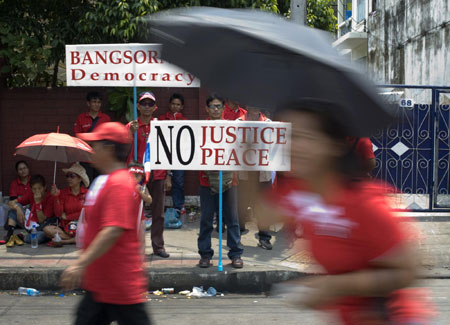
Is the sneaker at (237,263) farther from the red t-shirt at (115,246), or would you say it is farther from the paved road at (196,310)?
the red t-shirt at (115,246)

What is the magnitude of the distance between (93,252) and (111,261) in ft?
0.55

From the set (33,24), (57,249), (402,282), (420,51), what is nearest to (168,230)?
(57,249)

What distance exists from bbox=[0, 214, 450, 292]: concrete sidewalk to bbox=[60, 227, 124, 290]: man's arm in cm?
322

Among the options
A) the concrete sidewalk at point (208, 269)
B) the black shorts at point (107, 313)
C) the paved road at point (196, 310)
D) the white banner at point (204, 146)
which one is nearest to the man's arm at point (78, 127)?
the concrete sidewalk at point (208, 269)

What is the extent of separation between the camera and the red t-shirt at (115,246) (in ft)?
11.3

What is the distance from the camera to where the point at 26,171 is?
30.6ft

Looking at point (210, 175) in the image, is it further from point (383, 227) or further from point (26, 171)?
point (383, 227)

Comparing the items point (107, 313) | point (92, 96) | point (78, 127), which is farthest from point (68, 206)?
point (107, 313)

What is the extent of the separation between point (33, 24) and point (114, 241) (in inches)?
316

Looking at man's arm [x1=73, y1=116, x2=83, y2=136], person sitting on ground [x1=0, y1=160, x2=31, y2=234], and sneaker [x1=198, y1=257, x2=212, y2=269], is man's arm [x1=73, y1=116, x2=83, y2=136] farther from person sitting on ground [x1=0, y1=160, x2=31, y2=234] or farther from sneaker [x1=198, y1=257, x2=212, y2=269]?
sneaker [x1=198, y1=257, x2=212, y2=269]

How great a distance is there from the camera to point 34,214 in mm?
8414

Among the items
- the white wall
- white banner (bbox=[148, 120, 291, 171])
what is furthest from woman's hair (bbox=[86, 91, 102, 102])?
the white wall

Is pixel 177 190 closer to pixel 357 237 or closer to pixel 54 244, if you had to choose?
pixel 54 244

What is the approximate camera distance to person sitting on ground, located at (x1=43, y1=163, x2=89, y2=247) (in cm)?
806
